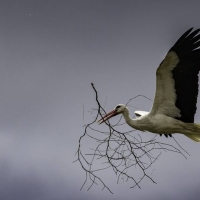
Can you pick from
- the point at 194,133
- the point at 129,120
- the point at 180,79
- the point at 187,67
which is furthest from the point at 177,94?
the point at 129,120

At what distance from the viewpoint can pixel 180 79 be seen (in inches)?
443

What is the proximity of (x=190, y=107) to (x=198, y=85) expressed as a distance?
709 mm

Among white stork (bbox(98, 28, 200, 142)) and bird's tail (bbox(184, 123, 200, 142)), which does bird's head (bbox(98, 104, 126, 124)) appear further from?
bird's tail (bbox(184, 123, 200, 142))

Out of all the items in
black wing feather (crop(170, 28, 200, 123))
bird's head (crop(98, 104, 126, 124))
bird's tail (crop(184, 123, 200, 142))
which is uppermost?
black wing feather (crop(170, 28, 200, 123))

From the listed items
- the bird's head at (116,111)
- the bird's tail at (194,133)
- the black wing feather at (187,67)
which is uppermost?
the black wing feather at (187,67)

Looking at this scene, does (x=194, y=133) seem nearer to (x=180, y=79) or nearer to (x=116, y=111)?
(x=180, y=79)

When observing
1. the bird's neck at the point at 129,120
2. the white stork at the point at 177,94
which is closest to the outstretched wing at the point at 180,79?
the white stork at the point at 177,94

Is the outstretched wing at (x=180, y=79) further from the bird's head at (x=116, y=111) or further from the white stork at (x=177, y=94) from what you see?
the bird's head at (x=116, y=111)

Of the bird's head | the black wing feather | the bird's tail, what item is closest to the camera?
the black wing feather

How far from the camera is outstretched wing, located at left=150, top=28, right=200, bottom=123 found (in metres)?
11.1

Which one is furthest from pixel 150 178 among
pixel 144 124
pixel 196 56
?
pixel 196 56

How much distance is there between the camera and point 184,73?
11195 mm

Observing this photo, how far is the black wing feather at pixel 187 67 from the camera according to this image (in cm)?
1104

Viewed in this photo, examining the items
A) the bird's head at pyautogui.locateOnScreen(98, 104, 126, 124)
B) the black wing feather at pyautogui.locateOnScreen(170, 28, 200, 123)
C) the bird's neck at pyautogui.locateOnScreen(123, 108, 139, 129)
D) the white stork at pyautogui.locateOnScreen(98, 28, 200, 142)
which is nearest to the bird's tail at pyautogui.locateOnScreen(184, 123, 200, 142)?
the white stork at pyautogui.locateOnScreen(98, 28, 200, 142)
